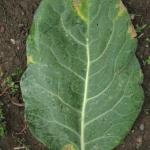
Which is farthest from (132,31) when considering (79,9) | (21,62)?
(21,62)

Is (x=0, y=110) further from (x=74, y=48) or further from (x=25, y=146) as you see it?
(x=74, y=48)

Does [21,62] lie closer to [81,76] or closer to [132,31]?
[81,76]

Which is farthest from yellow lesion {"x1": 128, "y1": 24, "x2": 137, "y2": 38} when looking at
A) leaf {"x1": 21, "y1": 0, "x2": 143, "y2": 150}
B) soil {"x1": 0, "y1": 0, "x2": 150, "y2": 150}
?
soil {"x1": 0, "y1": 0, "x2": 150, "y2": 150}

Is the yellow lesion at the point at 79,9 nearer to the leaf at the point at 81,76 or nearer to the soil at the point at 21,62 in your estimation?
the leaf at the point at 81,76

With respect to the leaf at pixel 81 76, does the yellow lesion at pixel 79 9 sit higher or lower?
higher

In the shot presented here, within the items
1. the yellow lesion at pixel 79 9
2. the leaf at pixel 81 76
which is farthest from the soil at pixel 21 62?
the yellow lesion at pixel 79 9

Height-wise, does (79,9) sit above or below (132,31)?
above

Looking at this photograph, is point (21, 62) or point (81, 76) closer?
point (81, 76)
